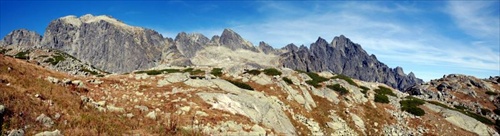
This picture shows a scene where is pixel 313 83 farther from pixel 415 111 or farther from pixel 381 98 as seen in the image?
pixel 415 111

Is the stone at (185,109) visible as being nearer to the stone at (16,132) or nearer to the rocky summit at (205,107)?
the rocky summit at (205,107)

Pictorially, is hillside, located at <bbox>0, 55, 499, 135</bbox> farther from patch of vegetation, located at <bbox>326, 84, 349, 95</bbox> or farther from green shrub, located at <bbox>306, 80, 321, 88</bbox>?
green shrub, located at <bbox>306, 80, 321, 88</bbox>

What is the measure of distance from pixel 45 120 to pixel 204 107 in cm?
1324

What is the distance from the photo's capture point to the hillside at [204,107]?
17.4 m

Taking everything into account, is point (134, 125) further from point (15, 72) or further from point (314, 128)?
point (314, 128)

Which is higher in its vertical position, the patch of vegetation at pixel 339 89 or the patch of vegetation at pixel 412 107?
the patch of vegetation at pixel 339 89

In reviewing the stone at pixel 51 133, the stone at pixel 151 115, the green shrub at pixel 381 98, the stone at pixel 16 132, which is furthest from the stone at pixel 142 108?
the green shrub at pixel 381 98

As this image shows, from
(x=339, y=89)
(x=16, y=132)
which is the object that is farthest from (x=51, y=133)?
(x=339, y=89)

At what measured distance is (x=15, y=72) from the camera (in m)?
23.3

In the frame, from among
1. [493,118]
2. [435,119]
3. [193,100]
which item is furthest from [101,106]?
[493,118]

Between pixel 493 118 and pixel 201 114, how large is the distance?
5682 cm

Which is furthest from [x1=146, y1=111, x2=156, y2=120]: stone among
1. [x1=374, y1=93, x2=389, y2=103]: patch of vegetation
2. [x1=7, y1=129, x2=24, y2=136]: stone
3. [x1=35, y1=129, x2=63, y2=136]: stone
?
[x1=374, y1=93, x2=389, y2=103]: patch of vegetation

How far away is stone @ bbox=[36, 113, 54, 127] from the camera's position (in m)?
15.8

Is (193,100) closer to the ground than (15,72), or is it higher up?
closer to the ground
